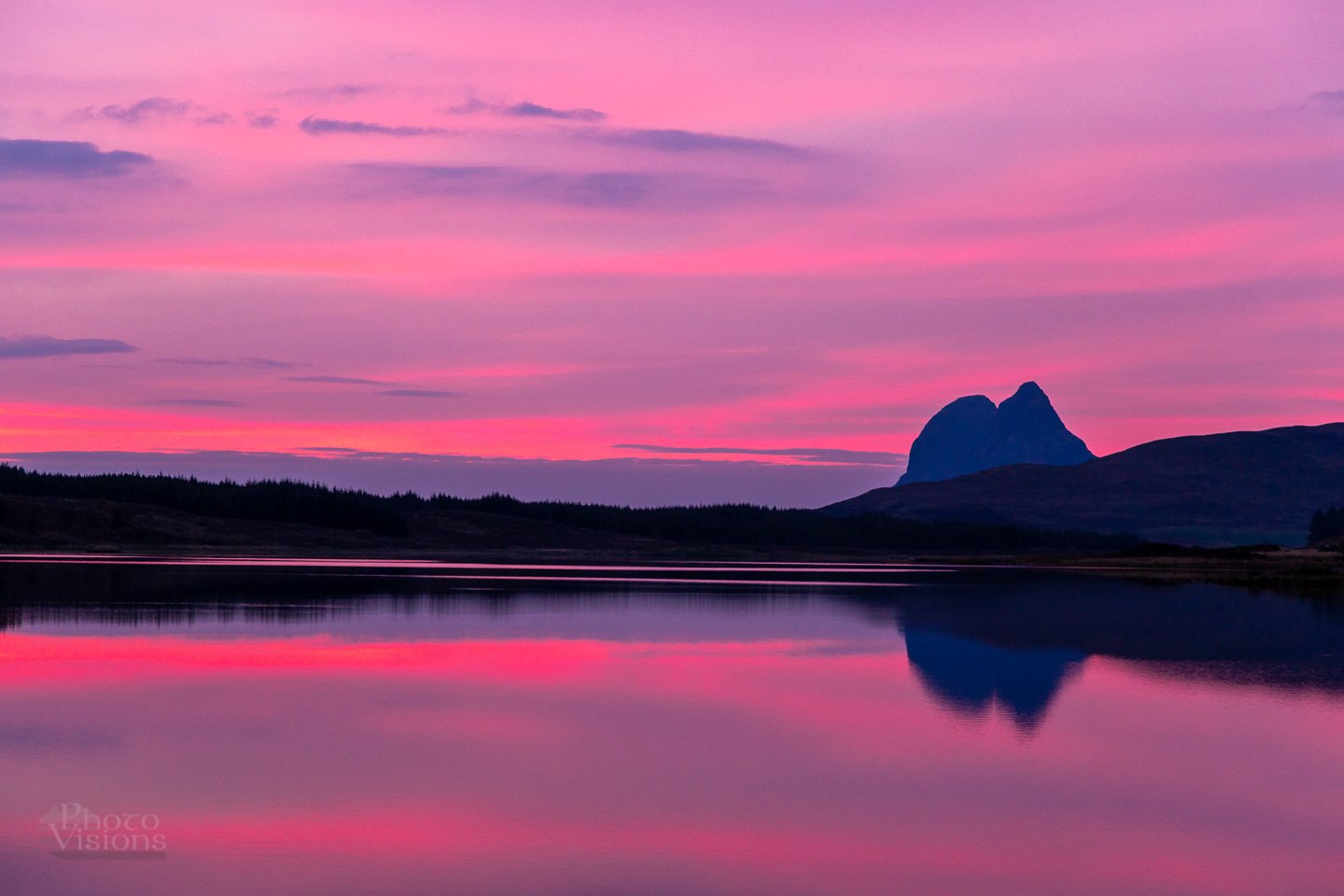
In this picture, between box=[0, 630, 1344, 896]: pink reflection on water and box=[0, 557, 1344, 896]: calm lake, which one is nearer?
box=[0, 630, 1344, 896]: pink reflection on water

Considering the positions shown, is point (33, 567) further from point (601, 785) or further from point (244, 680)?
point (601, 785)

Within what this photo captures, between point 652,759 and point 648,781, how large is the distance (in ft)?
6.57

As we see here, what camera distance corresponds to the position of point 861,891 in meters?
16.5

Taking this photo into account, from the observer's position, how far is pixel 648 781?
22.4 meters

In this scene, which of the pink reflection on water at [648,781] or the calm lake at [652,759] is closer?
the pink reflection on water at [648,781]

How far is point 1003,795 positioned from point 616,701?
443 inches

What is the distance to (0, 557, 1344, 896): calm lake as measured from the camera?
17.3 metres

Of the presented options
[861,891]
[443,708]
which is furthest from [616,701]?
[861,891]

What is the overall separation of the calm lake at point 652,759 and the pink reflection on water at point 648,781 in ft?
0.26

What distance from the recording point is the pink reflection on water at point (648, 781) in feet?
56.2

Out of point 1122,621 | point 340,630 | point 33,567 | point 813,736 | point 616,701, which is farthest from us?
point 33,567

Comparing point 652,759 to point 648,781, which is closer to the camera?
point 648,781

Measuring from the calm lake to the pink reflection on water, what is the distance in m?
0.08

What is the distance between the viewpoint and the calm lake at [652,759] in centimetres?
1727
